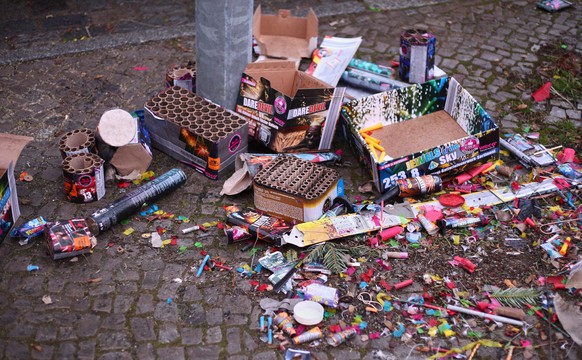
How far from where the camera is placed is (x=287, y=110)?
532 cm

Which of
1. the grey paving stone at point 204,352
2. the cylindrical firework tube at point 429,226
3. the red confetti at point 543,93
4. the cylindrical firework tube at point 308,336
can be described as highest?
the red confetti at point 543,93

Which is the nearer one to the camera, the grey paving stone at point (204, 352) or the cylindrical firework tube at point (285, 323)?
the grey paving stone at point (204, 352)

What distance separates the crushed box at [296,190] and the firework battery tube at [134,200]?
2.28ft

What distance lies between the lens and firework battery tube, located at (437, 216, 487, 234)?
16.1 feet

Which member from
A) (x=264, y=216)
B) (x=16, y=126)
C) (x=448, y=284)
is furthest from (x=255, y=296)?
(x=16, y=126)

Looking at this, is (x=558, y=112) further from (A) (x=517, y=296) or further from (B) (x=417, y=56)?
(A) (x=517, y=296)

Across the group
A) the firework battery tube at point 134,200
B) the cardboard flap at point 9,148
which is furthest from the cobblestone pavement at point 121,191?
the cardboard flap at point 9,148

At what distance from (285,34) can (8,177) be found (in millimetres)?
3390

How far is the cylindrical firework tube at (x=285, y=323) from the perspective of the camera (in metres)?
4.11

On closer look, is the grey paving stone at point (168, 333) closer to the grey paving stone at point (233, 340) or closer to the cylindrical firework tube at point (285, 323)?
the grey paving stone at point (233, 340)

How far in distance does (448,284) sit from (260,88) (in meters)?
2.27

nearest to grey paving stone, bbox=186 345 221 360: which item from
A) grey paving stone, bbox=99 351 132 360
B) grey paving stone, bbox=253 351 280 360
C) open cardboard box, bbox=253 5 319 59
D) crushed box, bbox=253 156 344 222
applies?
grey paving stone, bbox=253 351 280 360

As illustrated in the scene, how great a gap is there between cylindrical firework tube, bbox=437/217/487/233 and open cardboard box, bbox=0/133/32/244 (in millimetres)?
3129

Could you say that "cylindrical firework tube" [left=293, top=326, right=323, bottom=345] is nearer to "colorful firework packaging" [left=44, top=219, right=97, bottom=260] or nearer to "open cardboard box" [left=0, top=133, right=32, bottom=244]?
"colorful firework packaging" [left=44, top=219, right=97, bottom=260]
